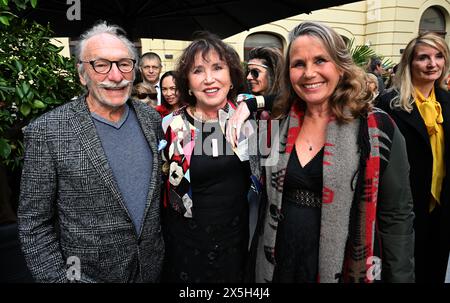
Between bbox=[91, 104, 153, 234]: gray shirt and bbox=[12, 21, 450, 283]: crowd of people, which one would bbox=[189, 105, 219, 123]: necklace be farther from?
bbox=[91, 104, 153, 234]: gray shirt

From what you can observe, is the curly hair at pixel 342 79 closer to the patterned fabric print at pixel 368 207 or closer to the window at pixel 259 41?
the patterned fabric print at pixel 368 207

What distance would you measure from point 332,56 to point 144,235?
1.26m

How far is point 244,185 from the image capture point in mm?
1796

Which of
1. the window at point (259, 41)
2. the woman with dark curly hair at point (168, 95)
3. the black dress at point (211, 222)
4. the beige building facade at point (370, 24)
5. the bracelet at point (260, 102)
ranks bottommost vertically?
the black dress at point (211, 222)

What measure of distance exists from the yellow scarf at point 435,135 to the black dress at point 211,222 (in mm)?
1587

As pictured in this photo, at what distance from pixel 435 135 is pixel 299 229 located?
1609mm

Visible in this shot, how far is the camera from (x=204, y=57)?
1.78 meters

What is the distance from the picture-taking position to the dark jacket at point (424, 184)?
2.38m

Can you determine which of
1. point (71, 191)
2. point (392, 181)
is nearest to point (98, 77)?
point (71, 191)

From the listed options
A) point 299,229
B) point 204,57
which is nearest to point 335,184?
point 299,229

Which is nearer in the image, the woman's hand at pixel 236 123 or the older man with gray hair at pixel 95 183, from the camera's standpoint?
the older man with gray hair at pixel 95 183

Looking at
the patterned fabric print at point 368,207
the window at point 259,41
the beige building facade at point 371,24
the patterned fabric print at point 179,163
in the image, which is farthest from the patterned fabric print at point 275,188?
the window at point 259,41

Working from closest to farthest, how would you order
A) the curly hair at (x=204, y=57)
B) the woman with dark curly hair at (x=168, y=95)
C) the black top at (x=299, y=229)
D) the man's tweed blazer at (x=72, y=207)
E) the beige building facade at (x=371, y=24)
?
1. the man's tweed blazer at (x=72, y=207)
2. the black top at (x=299, y=229)
3. the curly hair at (x=204, y=57)
4. the woman with dark curly hair at (x=168, y=95)
5. the beige building facade at (x=371, y=24)

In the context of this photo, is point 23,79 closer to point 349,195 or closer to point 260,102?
point 260,102
